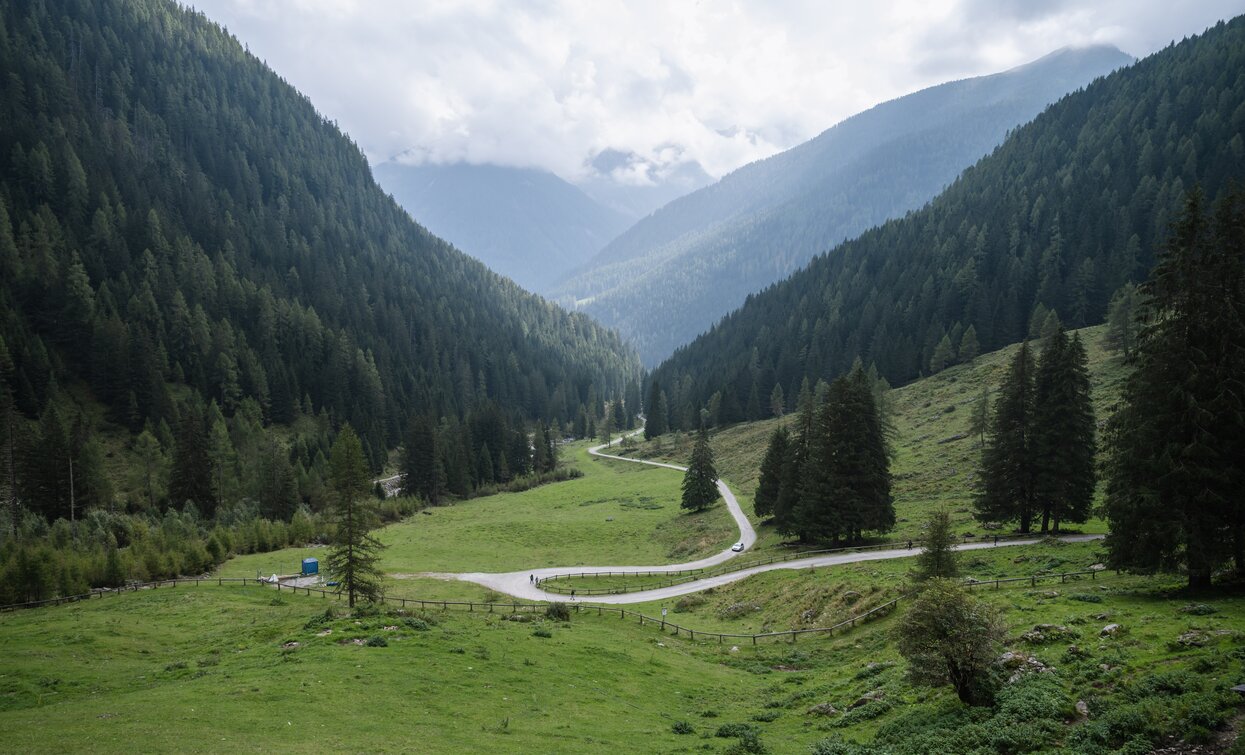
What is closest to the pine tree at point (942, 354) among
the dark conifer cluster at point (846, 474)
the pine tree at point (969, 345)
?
the pine tree at point (969, 345)

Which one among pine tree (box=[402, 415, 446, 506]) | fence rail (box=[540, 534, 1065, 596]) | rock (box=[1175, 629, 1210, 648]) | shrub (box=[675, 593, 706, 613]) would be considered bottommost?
shrub (box=[675, 593, 706, 613])

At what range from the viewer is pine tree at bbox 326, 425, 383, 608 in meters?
42.1

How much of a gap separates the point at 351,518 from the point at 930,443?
287ft

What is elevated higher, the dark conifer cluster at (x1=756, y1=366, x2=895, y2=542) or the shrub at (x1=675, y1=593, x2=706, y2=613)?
the dark conifer cluster at (x1=756, y1=366, x2=895, y2=542)

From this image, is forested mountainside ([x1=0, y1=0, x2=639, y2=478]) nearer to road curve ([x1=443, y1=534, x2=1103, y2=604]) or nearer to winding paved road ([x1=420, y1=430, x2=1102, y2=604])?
winding paved road ([x1=420, y1=430, x2=1102, y2=604])

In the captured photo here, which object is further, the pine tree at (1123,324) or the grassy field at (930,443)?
the pine tree at (1123,324)

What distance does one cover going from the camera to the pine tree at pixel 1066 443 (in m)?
46.8

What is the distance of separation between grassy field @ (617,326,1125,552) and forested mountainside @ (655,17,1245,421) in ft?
49.5

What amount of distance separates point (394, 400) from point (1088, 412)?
166 meters

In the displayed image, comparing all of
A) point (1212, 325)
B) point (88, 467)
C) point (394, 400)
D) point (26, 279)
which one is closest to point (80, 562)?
point (88, 467)

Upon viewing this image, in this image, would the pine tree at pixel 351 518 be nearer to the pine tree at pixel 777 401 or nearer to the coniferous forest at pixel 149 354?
the coniferous forest at pixel 149 354

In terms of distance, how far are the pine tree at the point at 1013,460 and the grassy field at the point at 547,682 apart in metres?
9.94

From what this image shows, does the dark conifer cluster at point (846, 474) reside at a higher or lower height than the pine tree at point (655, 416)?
lower

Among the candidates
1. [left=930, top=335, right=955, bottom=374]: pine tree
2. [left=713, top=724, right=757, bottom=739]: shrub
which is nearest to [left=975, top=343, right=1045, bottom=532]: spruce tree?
[left=713, top=724, right=757, bottom=739]: shrub
